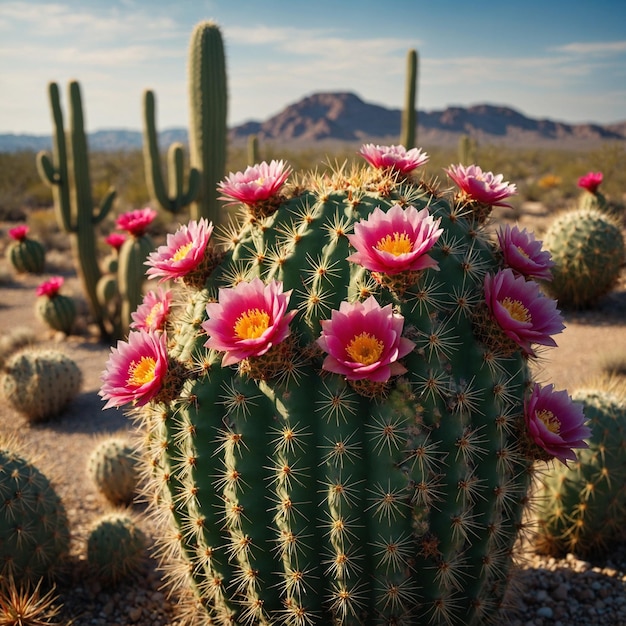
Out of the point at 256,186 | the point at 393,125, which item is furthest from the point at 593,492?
the point at 393,125

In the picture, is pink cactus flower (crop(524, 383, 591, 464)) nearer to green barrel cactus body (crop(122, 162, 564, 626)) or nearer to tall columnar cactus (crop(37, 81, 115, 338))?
green barrel cactus body (crop(122, 162, 564, 626))

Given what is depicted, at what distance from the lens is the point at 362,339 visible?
215 cm

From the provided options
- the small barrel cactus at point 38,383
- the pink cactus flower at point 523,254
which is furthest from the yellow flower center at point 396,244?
the small barrel cactus at point 38,383

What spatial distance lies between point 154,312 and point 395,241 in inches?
48.8

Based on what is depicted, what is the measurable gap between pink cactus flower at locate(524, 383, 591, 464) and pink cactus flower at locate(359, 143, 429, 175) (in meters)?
1.12

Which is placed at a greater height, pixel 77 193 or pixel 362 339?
pixel 362 339

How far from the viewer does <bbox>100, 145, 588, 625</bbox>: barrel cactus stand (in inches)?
85.8

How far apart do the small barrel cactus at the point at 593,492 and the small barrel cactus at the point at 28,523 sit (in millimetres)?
2643

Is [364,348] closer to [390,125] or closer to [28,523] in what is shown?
[28,523]

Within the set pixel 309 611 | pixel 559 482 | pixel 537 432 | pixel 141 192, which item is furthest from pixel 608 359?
pixel 141 192

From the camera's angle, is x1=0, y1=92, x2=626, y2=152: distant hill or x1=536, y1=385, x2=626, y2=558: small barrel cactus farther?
x1=0, y1=92, x2=626, y2=152: distant hill

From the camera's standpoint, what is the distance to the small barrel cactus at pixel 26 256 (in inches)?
508

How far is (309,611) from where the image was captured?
92.0 inches

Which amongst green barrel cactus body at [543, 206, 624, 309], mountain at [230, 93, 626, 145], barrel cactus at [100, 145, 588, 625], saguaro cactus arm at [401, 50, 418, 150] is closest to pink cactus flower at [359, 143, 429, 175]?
barrel cactus at [100, 145, 588, 625]
